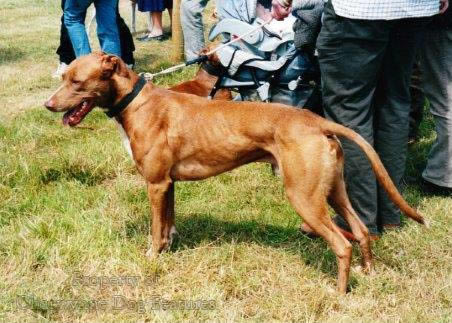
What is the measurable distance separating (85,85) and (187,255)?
130cm

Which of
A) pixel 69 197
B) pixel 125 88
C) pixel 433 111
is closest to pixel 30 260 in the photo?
pixel 69 197

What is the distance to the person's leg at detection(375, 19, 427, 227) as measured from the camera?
138 inches

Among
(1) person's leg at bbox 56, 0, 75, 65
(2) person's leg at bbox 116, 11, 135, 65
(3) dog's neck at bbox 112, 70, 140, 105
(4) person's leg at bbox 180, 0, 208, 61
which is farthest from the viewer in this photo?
(2) person's leg at bbox 116, 11, 135, 65

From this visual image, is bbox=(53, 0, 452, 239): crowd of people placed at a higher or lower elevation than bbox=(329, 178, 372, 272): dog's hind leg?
higher

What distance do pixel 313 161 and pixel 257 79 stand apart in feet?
5.79

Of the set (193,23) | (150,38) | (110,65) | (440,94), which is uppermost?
(110,65)

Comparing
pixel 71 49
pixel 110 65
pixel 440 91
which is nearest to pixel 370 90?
pixel 440 91

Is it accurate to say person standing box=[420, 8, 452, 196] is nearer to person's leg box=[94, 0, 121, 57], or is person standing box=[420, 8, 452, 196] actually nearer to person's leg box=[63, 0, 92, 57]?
person's leg box=[63, 0, 92, 57]

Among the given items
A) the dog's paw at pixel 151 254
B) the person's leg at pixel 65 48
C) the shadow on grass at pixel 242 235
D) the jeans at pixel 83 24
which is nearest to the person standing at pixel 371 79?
the shadow on grass at pixel 242 235

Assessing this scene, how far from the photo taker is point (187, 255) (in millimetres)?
3744

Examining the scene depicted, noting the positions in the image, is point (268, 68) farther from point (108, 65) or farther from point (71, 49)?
point (71, 49)

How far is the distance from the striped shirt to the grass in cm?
156

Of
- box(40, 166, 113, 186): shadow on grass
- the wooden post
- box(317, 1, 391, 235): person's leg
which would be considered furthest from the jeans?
box(317, 1, 391, 235): person's leg

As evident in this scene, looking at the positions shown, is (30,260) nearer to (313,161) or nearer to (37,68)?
(313,161)
